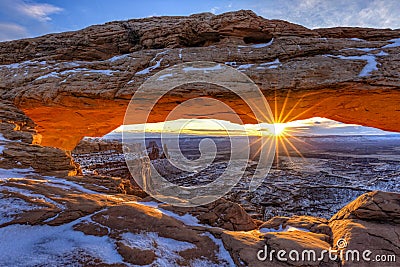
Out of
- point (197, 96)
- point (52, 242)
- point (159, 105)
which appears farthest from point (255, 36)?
point (52, 242)

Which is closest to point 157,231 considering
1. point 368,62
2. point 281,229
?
point 281,229

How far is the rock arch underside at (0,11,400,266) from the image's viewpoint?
34.2ft

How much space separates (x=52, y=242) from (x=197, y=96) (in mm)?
8730

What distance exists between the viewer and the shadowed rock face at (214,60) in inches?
425

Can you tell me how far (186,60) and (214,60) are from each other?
1.42 meters

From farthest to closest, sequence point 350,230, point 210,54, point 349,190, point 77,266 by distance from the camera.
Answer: point 349,190 < point 210,54 < point 350,230 < point 77,266

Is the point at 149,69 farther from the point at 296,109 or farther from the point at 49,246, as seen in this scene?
the point at 49,246

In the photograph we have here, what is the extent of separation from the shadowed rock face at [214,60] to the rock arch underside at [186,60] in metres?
0.05

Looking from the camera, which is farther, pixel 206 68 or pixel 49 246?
pixel 206 68

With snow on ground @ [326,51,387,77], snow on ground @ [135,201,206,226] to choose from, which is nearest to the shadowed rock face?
snow on ground @ [326,51,387,77]

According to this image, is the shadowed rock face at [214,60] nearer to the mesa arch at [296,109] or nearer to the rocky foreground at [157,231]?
the mesa arch at [296,109]

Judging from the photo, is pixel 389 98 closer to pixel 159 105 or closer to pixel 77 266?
pixel 159 105

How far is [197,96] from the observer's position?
454 inches

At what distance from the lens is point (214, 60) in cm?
1184
